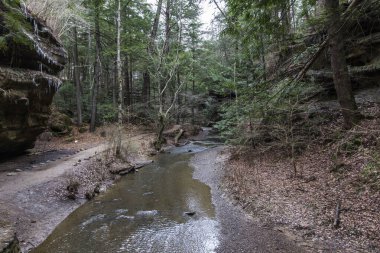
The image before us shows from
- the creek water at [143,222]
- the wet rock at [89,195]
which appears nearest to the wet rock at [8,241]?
the creek water at [143,222]

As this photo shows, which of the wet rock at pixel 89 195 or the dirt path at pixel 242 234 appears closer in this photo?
the dirt path at pixel 242 234

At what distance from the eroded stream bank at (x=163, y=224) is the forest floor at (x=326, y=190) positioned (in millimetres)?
587

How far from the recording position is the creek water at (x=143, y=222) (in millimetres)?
6070

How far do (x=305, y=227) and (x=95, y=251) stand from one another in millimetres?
4463

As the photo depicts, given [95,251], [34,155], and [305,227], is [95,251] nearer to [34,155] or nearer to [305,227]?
[305,227]

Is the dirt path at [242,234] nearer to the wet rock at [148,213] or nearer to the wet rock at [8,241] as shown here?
the wet rock at [148,213]

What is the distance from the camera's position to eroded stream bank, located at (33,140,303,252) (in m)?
5.95

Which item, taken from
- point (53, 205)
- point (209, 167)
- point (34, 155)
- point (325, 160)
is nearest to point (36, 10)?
point (34, 155)

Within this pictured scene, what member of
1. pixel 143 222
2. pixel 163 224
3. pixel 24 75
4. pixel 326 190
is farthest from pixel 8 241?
pixel 24 75

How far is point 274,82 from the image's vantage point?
6230mm

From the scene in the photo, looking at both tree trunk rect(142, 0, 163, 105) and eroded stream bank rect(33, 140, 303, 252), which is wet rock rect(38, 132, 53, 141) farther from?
eroded stream bank rect(33, 140, 303, 252)

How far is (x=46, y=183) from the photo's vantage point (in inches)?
347

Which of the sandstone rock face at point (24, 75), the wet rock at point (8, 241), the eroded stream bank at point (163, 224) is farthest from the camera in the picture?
the sandstone rock face at point (24, 75)

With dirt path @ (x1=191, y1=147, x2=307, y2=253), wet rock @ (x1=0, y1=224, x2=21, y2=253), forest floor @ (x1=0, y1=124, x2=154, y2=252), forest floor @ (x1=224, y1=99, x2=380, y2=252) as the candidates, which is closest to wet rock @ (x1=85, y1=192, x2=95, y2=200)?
forest floor @ (x1=0, y1=124, x2=154, y2=252)
